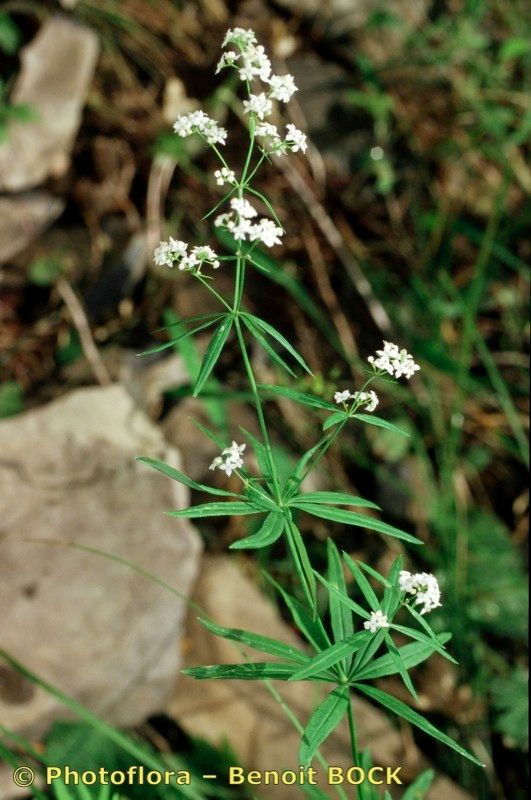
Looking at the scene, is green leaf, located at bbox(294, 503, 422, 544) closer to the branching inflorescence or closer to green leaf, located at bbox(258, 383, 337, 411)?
the branching inflorescence

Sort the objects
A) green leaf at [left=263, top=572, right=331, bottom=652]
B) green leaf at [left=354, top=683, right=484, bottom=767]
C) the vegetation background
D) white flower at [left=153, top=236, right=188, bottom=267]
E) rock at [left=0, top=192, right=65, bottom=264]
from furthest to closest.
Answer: rock at [left=0, top=192, right=65, bottom=264], the vegetation background, green leaf at [left=263, top=572, right=331, bottom=652], white flower at [left=153, top=236, right=188, bottom=267], green leaf at [left=354, top=683, right=484, bottom=767]

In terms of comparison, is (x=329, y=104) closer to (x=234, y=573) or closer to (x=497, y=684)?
(x=234, y=573)

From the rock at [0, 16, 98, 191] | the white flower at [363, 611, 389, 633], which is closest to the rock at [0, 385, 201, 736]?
the rock at [0, 16, 98, 191]

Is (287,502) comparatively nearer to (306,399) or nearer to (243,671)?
(306,399)

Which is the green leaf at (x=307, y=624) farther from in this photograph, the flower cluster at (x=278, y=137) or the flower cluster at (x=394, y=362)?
the flower cluster at (x=278, y=137)

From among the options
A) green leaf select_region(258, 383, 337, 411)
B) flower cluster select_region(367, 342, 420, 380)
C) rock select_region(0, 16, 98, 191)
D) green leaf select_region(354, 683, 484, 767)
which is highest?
flower cluster select_region(367, 342, 420, 380)

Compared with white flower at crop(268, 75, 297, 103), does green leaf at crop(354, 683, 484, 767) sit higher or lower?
lower

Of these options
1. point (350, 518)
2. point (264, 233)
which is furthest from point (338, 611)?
point (264, 233)
